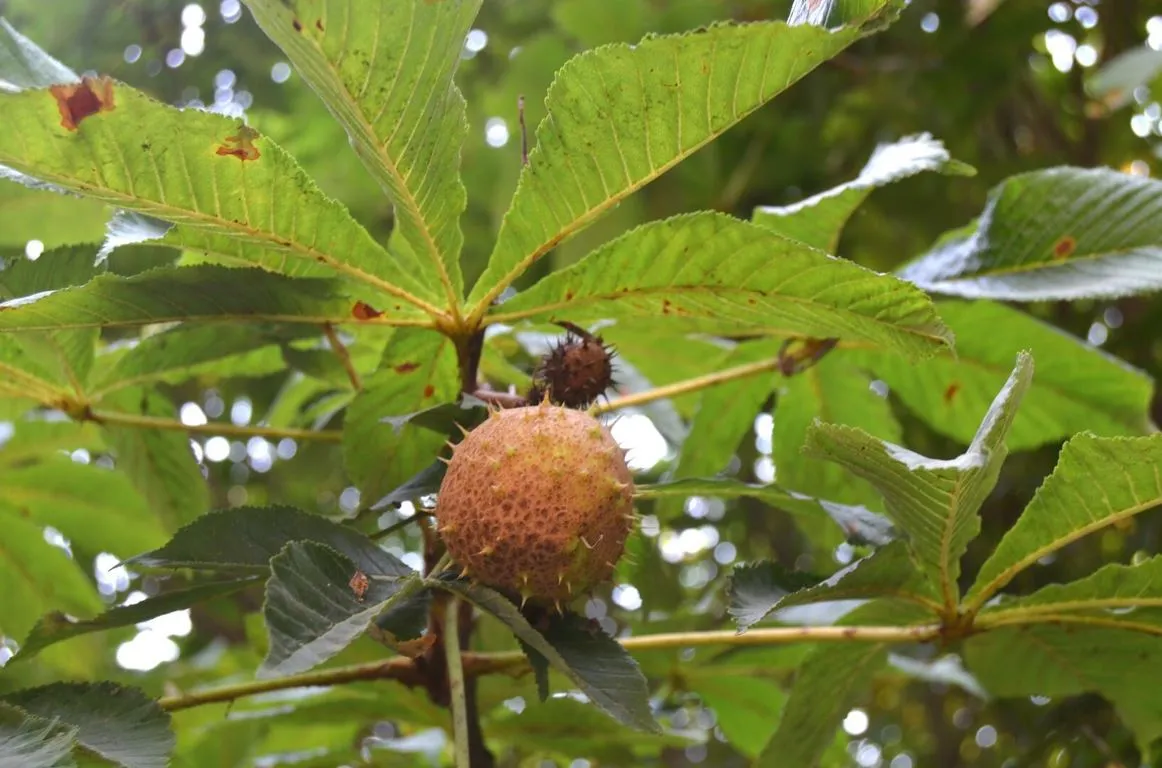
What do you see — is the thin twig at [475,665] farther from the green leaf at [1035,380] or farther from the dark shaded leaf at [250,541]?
the green leaf at [1035,380]

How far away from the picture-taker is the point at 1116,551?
9.07 feet

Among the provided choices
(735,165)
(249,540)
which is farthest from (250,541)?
(735,165)

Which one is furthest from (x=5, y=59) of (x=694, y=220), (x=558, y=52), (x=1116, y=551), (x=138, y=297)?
(x=1116, y=551)

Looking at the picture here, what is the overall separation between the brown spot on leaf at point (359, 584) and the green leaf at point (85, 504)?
930 millimetres

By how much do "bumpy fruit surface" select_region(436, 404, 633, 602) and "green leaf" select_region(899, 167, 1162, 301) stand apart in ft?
1.94

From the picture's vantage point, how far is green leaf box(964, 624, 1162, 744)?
49.4 inches

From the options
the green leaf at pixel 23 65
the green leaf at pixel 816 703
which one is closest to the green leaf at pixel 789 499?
the green leaf at pixel 816 703

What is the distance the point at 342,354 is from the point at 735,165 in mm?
1620

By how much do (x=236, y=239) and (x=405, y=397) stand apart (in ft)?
0.99

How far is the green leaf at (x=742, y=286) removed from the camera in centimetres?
102

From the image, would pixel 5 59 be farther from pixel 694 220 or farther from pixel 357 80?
pixel 694 220

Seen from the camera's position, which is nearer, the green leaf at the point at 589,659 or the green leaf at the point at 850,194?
the green leaf at the point at 589,659

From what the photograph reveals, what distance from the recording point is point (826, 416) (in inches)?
65.1

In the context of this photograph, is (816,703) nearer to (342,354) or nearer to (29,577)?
(342,354)
